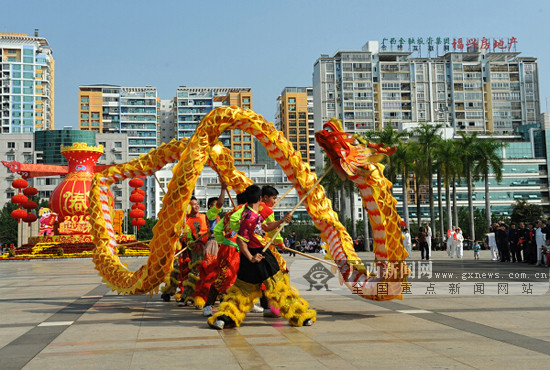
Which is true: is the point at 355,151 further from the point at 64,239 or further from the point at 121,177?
the point at 64,239

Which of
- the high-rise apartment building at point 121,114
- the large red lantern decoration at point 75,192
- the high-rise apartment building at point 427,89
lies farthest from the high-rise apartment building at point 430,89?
the large red lantern decoration at point 75,192

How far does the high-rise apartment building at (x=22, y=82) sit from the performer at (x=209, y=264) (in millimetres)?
102962

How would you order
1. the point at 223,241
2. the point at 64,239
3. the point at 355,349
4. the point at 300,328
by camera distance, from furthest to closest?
the point at 64,239 → the point at 223,241 → the point at 300,328 → the point at 355,349

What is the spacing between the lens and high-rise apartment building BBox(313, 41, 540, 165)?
3519 inches

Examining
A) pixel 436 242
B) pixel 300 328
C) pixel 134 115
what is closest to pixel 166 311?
pixel 300 328

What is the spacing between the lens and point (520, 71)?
91500 millimetres

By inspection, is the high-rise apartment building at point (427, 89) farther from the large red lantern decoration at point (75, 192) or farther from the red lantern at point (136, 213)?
the red lantern at point (136, 213)

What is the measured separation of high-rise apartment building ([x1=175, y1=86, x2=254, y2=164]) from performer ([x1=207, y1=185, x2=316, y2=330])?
10524 centimetres

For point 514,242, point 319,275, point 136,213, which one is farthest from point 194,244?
point 514,242

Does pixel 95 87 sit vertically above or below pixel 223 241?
above

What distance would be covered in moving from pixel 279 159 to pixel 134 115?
11101cm

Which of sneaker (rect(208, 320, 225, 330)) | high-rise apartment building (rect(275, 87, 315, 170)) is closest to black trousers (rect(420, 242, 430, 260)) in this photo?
sneaker (rect(208, 320, 225, 330))

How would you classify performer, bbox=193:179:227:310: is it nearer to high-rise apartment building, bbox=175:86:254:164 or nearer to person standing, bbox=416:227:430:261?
person standing, bbox=416:227:430:261

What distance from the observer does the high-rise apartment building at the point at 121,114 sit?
4459 inches
